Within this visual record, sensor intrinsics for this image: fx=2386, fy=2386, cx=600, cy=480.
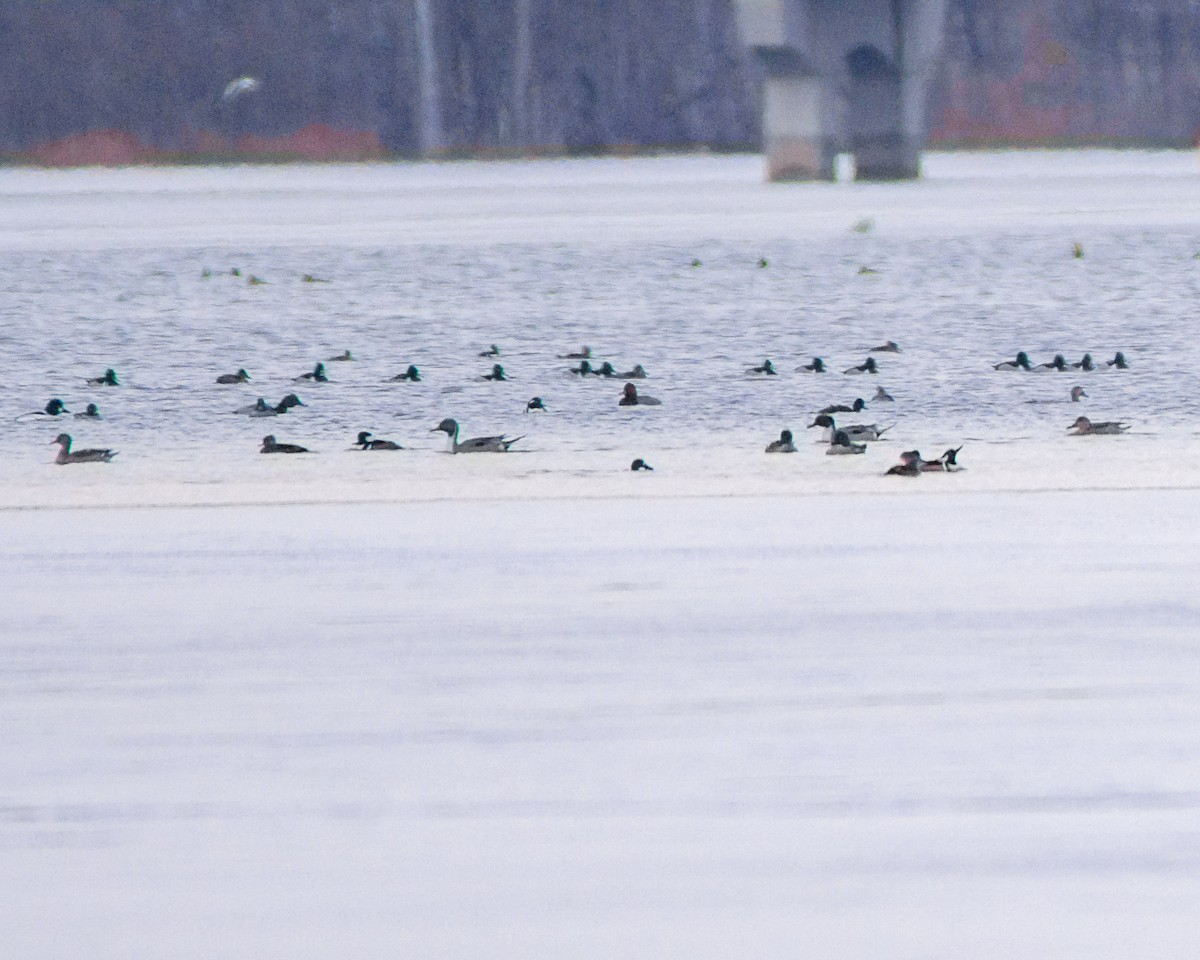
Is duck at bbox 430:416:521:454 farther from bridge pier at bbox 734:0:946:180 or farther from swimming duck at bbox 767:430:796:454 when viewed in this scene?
bridge pier at bbox 734:0:946:180

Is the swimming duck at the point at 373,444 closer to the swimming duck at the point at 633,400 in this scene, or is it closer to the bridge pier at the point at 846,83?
the swimming duck at the point at 633,400

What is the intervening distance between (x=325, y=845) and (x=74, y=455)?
473 centimetres

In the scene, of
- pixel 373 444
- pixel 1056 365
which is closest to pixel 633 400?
pixel 373 444

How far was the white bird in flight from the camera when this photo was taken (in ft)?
181

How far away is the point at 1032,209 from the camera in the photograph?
26703 millimetres

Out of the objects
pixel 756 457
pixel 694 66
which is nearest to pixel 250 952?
pixel 756 457

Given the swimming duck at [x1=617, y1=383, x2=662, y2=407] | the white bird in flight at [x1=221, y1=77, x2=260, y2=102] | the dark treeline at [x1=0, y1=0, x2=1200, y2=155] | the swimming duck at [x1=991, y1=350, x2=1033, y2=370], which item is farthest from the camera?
the dark treeline at [x1=0, y1=0, x2=1200, y2=155]

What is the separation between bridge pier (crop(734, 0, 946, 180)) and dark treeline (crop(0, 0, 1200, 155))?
14.3 meters

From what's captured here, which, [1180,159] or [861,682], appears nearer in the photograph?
[861,682]

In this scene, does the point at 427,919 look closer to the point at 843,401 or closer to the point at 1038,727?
the point at 1038,727

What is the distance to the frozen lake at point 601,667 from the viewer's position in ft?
10.8

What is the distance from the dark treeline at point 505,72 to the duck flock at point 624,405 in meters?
47.7

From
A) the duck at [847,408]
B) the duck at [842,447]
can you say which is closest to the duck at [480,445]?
the duck at [842,447]

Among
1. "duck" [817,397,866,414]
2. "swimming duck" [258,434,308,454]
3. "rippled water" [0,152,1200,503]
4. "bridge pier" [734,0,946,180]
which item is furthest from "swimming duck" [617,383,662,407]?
"bridge pier" [734,0,946,180]
